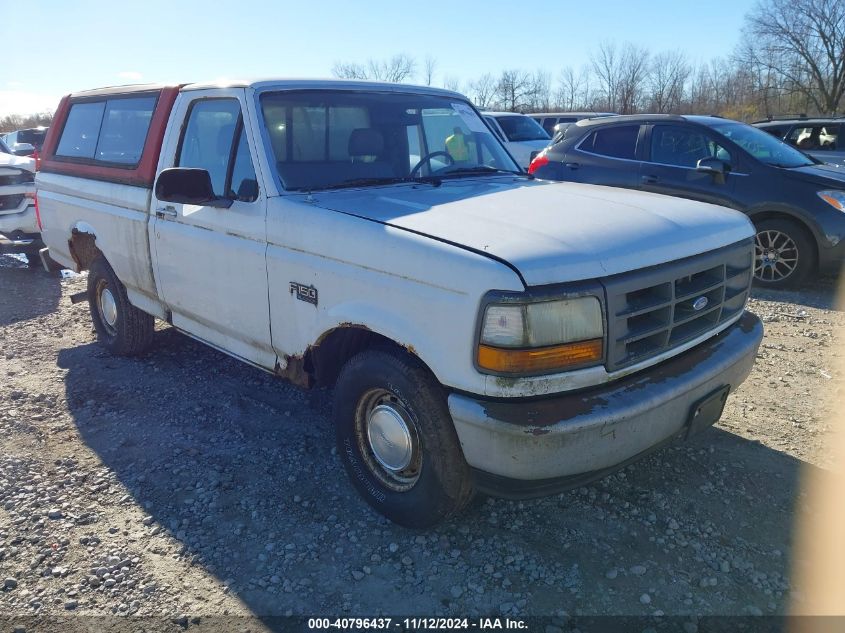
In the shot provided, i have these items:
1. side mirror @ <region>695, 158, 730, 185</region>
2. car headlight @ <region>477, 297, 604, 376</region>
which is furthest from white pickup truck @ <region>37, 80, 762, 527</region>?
side mirror @ <region>695, 158, 730, 185</region>

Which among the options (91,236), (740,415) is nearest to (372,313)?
(740,415)

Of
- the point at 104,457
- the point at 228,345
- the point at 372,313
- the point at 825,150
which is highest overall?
the point at 825,150

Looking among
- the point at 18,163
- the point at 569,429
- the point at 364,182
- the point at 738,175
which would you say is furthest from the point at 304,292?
the point at 18,163

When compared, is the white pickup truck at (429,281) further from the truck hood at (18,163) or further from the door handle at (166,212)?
the truck hood at (18,163)

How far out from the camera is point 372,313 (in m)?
2.80

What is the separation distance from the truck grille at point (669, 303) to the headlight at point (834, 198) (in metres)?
4.40

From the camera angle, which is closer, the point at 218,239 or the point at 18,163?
the point at 218,239

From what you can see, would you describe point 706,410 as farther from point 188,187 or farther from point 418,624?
A: point 188,187

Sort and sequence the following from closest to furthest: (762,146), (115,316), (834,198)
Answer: (115,316) < (834,198) < (762,146)

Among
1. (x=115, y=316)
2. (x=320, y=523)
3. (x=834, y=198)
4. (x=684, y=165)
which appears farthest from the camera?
(x=684, y=165)

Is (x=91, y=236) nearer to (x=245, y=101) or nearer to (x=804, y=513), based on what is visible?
(x=245, y=101)

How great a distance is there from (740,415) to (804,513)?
107 cm

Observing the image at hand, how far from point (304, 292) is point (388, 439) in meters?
0.82

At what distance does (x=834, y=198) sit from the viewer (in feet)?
22.1
